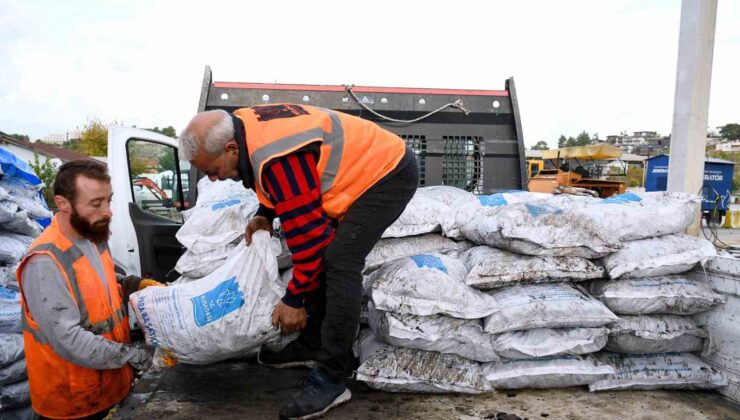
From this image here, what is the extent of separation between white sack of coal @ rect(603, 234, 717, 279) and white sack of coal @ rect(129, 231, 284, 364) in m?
1.47

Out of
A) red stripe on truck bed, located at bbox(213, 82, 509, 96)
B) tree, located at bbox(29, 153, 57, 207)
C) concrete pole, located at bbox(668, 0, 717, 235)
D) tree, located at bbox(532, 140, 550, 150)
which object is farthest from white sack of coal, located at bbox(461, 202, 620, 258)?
tree, located at bbox(532, 140, 550, 150)

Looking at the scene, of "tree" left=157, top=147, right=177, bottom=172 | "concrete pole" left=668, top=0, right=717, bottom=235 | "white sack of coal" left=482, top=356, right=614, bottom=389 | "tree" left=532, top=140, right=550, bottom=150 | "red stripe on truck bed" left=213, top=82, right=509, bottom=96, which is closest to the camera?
"white sack of coal" left=482, top=356, right=614, bottom=389

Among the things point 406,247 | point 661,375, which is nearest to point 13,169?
point 406,247

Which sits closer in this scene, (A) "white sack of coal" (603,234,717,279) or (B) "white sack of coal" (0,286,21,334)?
(A) "white sack of coal" (603,234,717,279)

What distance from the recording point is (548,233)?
236cm

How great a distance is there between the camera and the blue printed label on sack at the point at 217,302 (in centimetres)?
212

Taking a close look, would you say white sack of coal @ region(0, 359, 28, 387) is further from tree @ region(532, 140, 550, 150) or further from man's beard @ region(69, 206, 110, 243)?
tree @ region(532, 140, 550, 150)

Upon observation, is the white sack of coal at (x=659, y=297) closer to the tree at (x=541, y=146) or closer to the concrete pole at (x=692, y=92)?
the concrete pole at (x=692, y=92)

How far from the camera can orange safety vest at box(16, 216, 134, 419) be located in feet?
6.45

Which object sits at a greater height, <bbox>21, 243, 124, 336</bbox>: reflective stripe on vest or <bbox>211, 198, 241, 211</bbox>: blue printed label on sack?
<bbox>211, 198, 241, 211</bbox>: blue printed label on sack

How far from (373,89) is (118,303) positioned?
219 cm

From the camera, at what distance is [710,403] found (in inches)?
83.2

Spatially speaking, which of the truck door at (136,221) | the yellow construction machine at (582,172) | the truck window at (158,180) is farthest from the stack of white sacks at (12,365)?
the yellow construction machine at (582,172)

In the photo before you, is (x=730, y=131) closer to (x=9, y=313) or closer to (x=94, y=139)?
(x=94, y=139)
